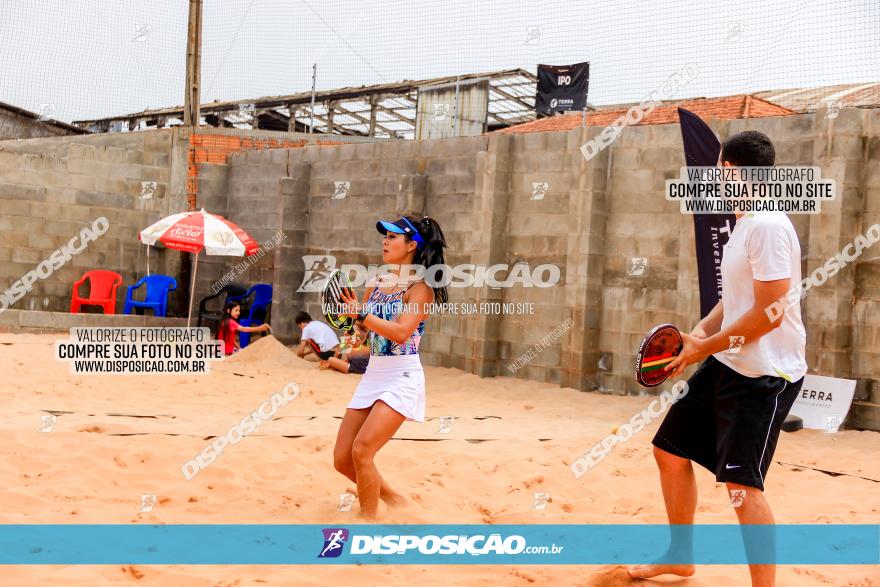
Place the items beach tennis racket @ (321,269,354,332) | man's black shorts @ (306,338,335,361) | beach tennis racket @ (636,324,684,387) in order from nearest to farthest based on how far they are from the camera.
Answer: beach tennis racket @ (636,324,684,387) < beach tennis racket @ (321,269,354,332) < man's black shorts @ (306,338,335,361)

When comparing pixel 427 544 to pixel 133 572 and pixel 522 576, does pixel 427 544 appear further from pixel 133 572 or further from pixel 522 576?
pixel 133 572

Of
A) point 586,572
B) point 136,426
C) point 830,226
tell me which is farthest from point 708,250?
point 136,426

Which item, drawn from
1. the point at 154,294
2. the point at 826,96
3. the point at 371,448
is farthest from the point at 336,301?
the point at 826,96

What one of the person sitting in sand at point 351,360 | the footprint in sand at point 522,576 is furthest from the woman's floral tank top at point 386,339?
the person sitting in sand at point 351,360

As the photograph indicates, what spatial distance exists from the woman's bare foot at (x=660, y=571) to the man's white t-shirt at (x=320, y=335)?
8.32m

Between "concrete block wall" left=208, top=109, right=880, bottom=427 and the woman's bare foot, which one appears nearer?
the woman's bare foot

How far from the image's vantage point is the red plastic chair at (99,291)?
13867 millimetres

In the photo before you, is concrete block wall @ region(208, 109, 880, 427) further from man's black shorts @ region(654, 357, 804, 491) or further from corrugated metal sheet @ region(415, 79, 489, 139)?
corrugated metal sheet @ region(415, 79, 489, 139)

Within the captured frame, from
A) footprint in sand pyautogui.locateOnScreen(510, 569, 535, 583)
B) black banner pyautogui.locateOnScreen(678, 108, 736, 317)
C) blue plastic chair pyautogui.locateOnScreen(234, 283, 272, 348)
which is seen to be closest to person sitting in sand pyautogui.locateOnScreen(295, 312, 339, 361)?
blue plastic chair pyautogui.locateOnScreen(234, 283, 272, 348)

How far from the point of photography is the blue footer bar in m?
4.07

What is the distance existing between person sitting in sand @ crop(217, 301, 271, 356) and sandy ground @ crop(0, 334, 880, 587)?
345 centimetres

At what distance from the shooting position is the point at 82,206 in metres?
14.2

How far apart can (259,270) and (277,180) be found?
149 centimetres

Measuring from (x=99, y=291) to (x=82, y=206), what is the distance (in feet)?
4.63
